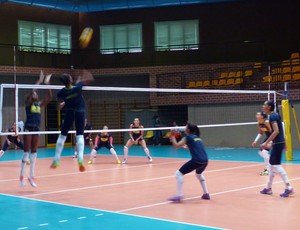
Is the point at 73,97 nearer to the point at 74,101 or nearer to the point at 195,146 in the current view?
the point at 74,101

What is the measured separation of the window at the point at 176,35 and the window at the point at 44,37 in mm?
5718

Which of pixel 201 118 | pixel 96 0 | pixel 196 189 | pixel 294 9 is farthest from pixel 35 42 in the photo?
pixel 196 189

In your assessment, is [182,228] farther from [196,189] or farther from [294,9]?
[294,9]

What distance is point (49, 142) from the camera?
27797 millimetres

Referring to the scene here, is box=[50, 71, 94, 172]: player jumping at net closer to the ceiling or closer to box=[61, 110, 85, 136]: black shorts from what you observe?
box=[61, 110, 85, 136]: black shorts

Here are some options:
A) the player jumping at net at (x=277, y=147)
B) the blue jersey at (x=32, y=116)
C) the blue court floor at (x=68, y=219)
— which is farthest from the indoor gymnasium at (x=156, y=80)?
the blue court floor at (x=68, y=219)

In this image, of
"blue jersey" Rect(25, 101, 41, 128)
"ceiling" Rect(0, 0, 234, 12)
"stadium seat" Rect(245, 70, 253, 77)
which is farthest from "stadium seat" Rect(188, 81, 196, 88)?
"blue jersey" Rect(25, 101, 41, 128)

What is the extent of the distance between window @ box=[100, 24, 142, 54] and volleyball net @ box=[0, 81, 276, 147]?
9.14 feet

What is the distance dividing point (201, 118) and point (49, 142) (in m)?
→ 9.65

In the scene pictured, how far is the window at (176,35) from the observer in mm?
27750

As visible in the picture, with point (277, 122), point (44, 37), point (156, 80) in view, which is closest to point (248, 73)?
point (156, 80)

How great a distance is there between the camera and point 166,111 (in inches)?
1093

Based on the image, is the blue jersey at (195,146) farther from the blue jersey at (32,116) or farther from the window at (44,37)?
the window at (44,37)

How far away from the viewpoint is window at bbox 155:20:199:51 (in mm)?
27750
